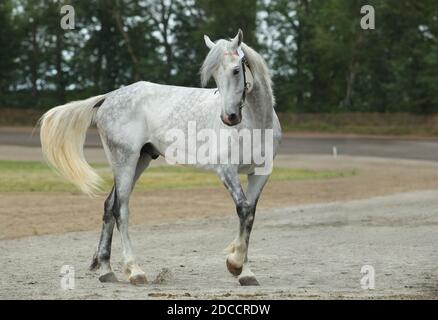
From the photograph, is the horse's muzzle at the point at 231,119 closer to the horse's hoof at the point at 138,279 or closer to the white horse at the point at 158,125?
the white horse at the point at 158,125

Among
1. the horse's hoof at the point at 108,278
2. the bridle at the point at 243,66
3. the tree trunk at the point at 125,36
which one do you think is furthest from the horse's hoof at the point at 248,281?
the tree trunk at the point at 125,36

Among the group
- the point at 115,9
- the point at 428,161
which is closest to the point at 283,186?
the point at 428,161

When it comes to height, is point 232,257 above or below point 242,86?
below

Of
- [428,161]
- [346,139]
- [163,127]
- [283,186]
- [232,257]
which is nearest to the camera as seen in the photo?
[232,257]

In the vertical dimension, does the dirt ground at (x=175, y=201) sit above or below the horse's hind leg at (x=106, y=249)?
below

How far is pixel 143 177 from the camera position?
25109 mm

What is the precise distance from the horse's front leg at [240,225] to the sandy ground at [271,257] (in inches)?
5.3

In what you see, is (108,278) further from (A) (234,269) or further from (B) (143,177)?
(B) (143,177)

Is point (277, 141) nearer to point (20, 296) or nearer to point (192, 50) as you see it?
point (20, 296)

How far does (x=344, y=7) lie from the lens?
5278 cm

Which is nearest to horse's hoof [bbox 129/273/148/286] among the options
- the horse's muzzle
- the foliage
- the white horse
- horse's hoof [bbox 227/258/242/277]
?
the white horse

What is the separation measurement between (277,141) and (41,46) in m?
52.1

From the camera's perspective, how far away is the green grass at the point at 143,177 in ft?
69.8
